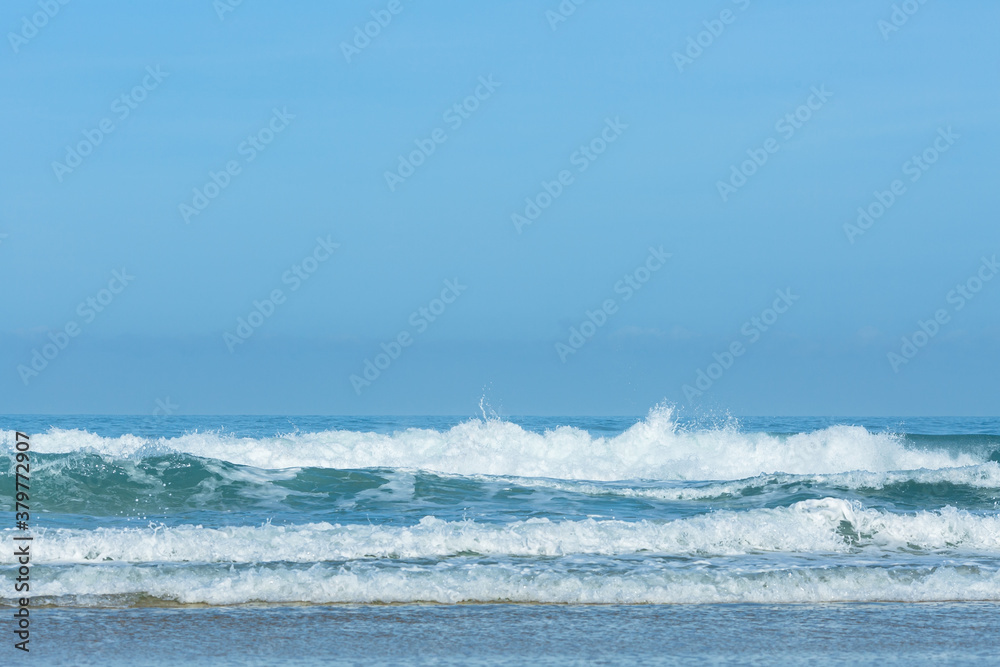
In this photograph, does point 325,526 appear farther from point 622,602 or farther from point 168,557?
point 622,602

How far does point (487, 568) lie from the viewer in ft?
29.2

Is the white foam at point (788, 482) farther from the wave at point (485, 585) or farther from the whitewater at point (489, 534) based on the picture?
the wave at point (485, 585)

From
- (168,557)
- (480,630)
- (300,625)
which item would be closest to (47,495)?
(168,557)

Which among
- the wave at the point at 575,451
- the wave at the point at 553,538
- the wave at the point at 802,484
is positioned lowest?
the wave at the point at 553,538

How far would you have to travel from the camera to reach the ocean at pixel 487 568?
6.72 meters

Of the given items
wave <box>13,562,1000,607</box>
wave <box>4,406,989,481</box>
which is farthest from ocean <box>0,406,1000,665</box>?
wave <box>4,406,989,481</box>

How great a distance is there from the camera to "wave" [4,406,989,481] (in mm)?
21547

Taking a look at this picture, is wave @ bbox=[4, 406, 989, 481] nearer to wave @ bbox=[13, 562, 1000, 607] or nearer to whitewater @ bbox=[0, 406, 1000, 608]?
Result: whitewater @ bbox=[0, 406, 1000, 608]

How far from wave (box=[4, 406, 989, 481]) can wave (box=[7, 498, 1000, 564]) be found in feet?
30.8

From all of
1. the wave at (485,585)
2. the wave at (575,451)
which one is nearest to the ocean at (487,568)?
the wave at (485,585)

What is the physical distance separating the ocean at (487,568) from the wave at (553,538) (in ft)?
0.09

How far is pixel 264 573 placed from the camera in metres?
8.43

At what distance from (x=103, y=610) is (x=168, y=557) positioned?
173 centimetres

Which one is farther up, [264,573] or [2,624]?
[264,573]
